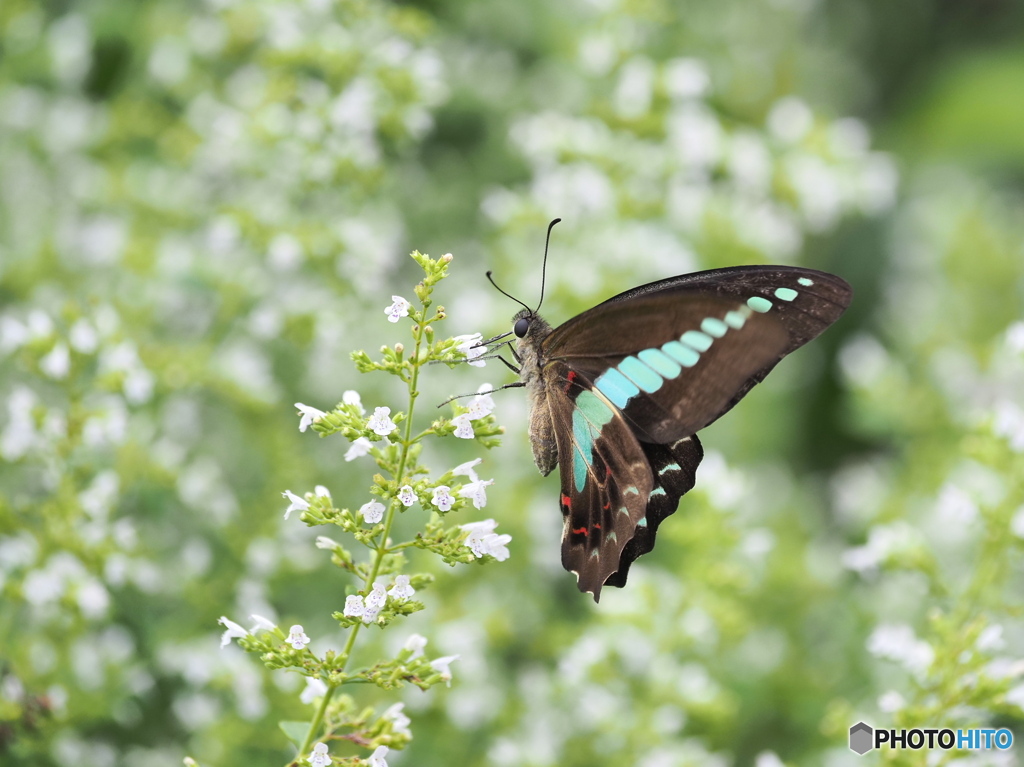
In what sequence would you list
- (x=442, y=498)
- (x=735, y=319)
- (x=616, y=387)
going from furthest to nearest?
(x=616, y=387) < (x=735, y=319) < (x=442, y=498)

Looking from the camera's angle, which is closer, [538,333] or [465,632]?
[538,333]

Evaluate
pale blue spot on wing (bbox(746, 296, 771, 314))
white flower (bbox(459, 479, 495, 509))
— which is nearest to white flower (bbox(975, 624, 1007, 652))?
pale blue spot on wing (bbox(746, 296, 771, 314))

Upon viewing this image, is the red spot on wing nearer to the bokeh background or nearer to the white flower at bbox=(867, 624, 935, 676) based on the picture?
the bokeh background

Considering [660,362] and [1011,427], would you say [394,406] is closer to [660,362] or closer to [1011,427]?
[660,362]

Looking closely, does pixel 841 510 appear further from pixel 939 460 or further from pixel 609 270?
pixel 609 270

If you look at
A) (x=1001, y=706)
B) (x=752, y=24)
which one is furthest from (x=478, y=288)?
(x=752, y=24)

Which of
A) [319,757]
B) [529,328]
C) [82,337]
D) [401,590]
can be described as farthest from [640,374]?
[82,337]

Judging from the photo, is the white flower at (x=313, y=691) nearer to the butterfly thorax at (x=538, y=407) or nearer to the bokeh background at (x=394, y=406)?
the bokeh background at (x=394, y=406)
